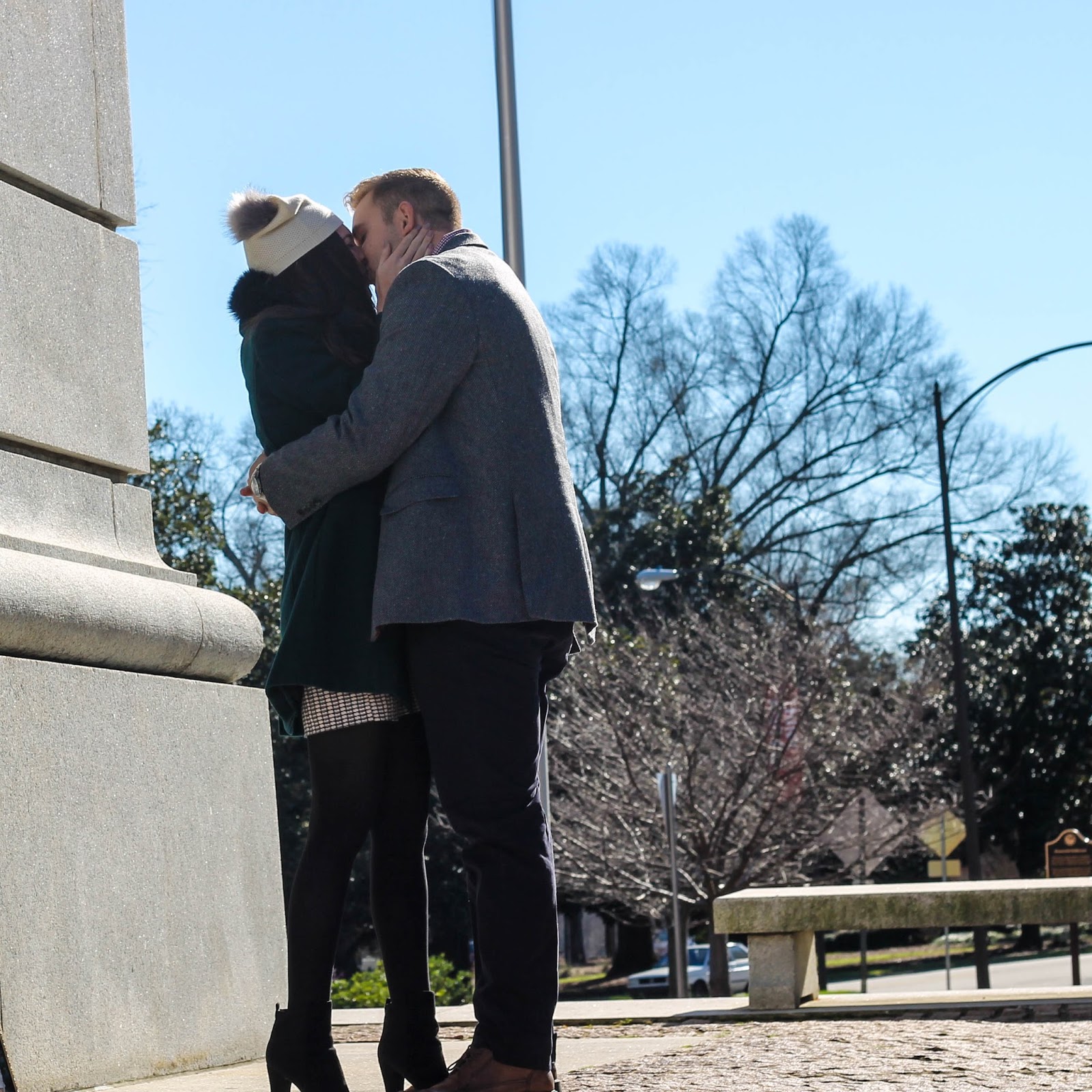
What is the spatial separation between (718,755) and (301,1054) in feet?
71.7

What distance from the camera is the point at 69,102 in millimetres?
4250

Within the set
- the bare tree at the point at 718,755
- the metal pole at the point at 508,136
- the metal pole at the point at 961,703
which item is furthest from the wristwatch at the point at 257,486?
the bare tree at the point at 718,755

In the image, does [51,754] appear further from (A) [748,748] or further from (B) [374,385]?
(A) [748,748]

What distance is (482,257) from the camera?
3348mm

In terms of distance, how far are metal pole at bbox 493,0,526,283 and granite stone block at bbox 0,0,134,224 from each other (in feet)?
15.3

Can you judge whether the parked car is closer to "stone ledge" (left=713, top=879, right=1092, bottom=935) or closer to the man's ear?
"stone ledge" (left=713, top=879, right=1092, bottom=935)

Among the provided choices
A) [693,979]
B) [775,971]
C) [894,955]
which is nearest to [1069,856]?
[693,979]

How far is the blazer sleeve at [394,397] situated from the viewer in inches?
124

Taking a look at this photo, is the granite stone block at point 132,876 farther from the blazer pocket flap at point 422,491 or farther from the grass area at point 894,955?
the grass area at point 894,955

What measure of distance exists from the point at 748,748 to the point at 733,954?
10.3 metres

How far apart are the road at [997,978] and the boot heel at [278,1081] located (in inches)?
806

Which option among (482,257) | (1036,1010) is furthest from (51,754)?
(1036,1010)

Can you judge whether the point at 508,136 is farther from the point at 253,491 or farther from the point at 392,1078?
the point at 392,1078

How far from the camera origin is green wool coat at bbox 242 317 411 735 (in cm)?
316
